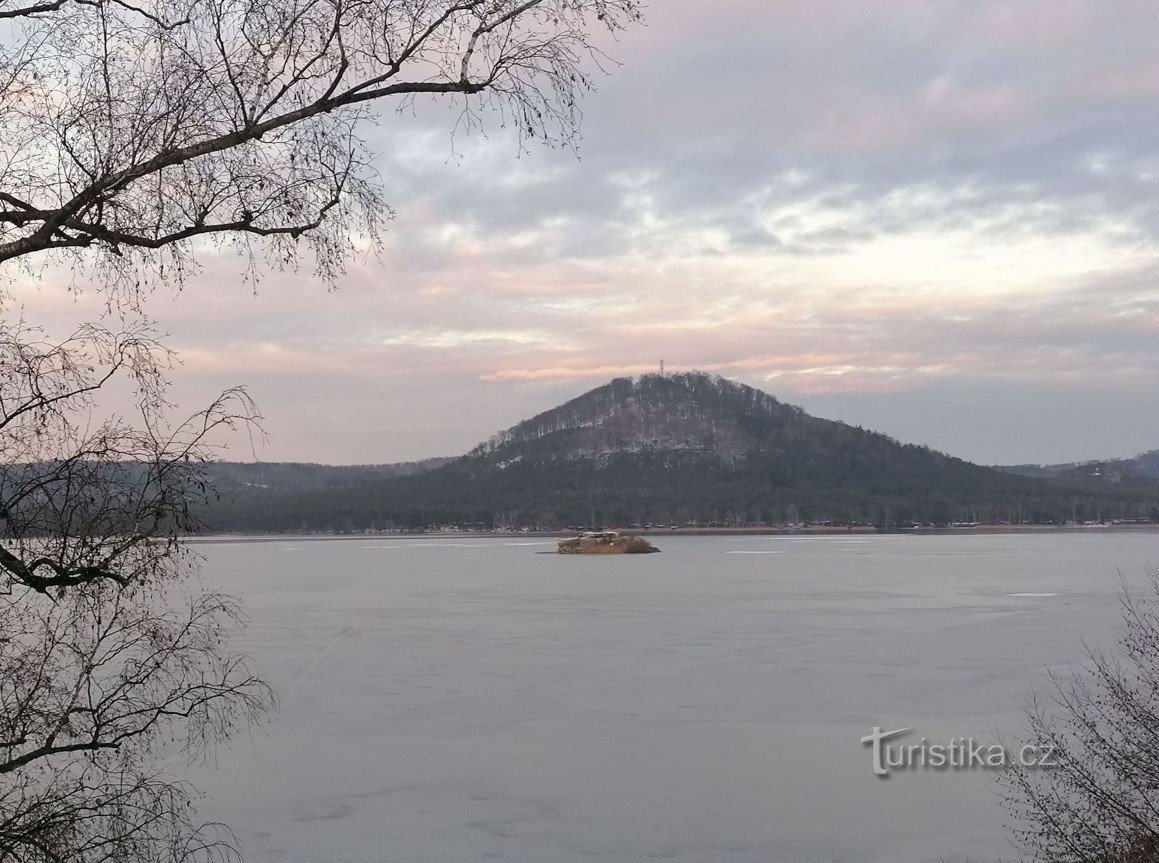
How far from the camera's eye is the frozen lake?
9305 mm

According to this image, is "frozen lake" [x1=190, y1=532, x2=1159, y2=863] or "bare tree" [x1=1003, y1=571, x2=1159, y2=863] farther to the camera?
"frozen lake" [x1=190, y1=532, x2=1159, y2=863]

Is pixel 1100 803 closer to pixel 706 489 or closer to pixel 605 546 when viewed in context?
pixel 605 546

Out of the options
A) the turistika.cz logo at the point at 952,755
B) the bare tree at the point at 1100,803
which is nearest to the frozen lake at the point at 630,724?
the turistika.cz logo at the point at 952,755

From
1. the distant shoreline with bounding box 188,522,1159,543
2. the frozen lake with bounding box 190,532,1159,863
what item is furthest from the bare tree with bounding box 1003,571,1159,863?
the distant shoreline with bounding box 188,522,1159,543

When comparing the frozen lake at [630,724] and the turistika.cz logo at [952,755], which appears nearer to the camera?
the frozen lake at [630,724]

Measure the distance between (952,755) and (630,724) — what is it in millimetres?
3900

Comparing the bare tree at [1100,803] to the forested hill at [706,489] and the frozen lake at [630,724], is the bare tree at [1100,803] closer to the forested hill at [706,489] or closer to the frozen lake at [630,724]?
the frozen lake at [630,724]

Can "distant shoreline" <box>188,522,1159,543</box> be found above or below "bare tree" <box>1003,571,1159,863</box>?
below

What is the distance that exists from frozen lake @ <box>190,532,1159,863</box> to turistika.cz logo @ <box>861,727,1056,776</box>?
0.81ft

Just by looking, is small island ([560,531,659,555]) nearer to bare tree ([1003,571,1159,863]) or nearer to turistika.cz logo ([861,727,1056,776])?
turistika.cz logo ([861,727,1056,776])

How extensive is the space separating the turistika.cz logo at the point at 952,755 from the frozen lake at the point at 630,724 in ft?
0.81

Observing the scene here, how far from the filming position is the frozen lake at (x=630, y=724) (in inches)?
366

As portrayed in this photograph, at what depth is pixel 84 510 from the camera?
371 centimetres

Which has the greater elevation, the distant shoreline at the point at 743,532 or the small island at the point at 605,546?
the small island at the point at 605,546
